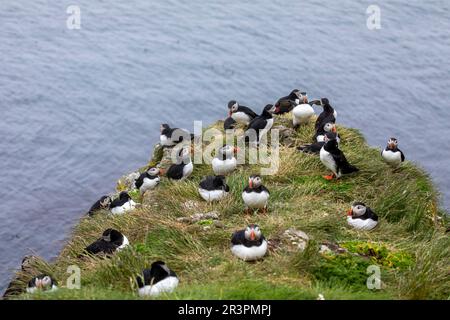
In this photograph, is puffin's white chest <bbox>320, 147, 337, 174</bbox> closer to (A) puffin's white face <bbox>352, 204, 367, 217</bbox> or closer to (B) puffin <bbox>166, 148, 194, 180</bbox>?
(A) puffin's white face <bbox>352, 204, 367, 217</bbox>

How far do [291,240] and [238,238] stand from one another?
0.98 m

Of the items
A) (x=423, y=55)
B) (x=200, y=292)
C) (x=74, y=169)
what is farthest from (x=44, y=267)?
(x=423, y=55)

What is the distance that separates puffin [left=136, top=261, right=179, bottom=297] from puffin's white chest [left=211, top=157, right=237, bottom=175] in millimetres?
5288

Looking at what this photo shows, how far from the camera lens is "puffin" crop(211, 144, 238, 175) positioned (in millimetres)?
14242

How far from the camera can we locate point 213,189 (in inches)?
496

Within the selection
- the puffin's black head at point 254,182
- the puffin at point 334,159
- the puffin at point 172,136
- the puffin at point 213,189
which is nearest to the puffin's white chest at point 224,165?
the puffin at point 213,189

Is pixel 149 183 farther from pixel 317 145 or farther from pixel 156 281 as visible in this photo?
pixel 156 281

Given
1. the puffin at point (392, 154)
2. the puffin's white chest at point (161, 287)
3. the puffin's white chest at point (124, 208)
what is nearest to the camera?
the puffin's white chest at point (161, 287)

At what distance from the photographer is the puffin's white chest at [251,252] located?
32.2 ft

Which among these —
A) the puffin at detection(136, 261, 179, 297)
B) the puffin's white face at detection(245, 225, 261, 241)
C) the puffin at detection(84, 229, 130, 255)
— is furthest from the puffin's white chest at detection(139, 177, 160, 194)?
the puffin at detection(136, 261, 179, 297)

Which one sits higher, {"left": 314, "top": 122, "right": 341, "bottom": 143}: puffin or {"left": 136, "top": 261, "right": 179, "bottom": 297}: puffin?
{"left": 314, "top": 122, "right": 341, "bottom": 143}: puffin

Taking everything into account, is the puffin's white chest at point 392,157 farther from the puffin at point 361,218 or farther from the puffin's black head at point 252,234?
the puffin's black head at point 252,234

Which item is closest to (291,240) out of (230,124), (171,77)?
(230,124)

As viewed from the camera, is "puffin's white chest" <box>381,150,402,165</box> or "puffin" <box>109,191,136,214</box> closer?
"puffin" <box>109,191,136,214</box>
